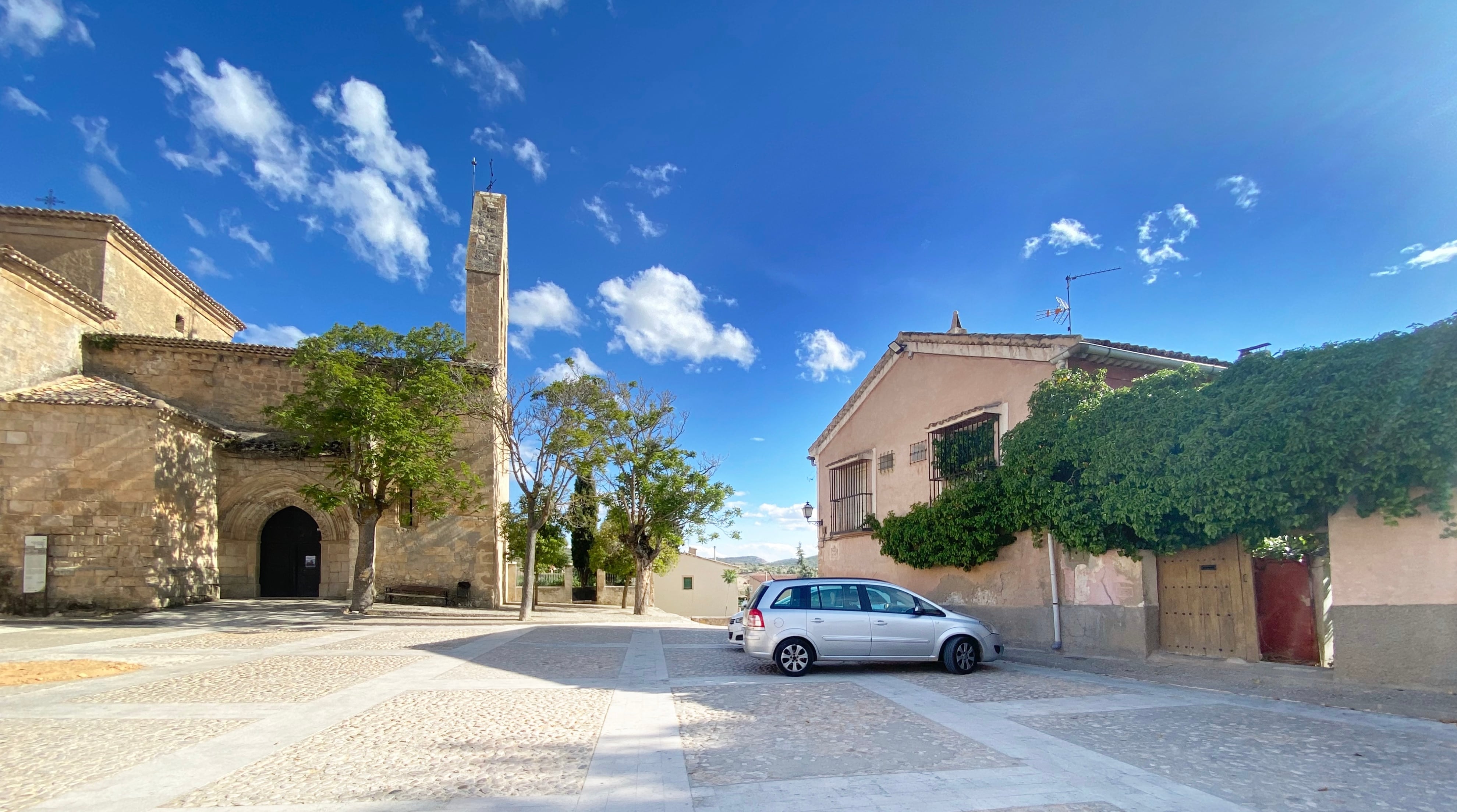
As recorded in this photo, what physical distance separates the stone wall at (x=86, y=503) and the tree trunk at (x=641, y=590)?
508 inches

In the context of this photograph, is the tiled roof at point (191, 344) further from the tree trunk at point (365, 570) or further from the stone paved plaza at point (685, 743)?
the stone paved plaza at point (685, 743)

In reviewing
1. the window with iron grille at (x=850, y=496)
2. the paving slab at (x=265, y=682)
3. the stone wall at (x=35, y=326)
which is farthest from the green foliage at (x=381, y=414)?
the window with iron grille at (x=850, y=496)

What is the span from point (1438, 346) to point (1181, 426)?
2.78m

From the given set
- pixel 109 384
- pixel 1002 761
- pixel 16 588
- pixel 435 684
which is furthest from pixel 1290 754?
pixel 109 384

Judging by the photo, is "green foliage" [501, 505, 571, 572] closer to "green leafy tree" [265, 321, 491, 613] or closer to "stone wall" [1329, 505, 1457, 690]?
"green leafy tree" [265, 321, 491, 613]

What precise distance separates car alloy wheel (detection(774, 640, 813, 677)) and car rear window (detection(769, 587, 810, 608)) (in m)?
0.46

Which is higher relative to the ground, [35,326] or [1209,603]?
[35,326]

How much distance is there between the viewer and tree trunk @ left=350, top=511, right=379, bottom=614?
1784 cm

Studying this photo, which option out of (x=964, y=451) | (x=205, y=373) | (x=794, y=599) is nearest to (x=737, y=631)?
(x=794, y=599)

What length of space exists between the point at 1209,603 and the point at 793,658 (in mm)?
5666

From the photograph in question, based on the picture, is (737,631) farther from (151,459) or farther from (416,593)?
(151,459)

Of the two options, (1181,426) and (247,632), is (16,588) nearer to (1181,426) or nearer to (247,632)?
(247,632)

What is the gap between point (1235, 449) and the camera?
855 centimetres

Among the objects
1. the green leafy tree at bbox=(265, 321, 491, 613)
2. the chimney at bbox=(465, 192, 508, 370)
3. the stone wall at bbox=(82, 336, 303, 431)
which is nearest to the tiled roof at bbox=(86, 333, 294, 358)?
the stone wall at bbox=(82, 336, 303, 431)
